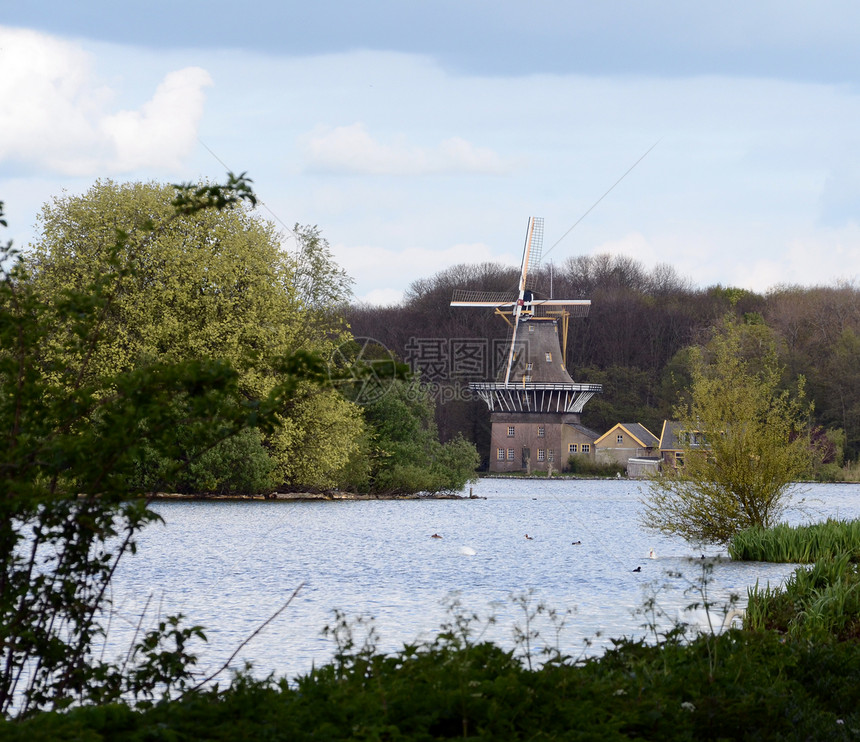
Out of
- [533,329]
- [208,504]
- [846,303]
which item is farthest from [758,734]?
[846,303]

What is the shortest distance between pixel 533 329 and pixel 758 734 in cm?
6092

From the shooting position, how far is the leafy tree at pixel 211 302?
34.7 m

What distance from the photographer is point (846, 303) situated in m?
77.4

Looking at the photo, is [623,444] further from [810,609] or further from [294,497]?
[810,609]

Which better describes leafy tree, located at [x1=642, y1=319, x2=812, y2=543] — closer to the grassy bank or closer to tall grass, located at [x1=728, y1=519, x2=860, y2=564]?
tall grass, located at [x1=728, y1=519, x2=860, y2=564]

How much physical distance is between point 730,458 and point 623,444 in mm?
56471

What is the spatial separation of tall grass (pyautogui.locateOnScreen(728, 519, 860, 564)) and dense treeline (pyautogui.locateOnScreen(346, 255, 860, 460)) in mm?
51029

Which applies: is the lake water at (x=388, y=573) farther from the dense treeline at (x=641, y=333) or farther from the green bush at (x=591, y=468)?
the green bush at (x=591, y=468)

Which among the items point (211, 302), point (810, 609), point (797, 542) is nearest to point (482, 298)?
point (211, 302)

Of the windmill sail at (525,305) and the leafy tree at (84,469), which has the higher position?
the windmill sail at (525,305)

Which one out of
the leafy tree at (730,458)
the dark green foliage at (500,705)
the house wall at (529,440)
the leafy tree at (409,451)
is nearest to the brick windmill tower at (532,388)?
the house wall at (529,440)

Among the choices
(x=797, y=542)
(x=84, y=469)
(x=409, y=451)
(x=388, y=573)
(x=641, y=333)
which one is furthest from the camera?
(x=641, y=333)

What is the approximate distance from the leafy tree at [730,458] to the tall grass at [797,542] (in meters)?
1.18

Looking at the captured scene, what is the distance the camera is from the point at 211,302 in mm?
35969
